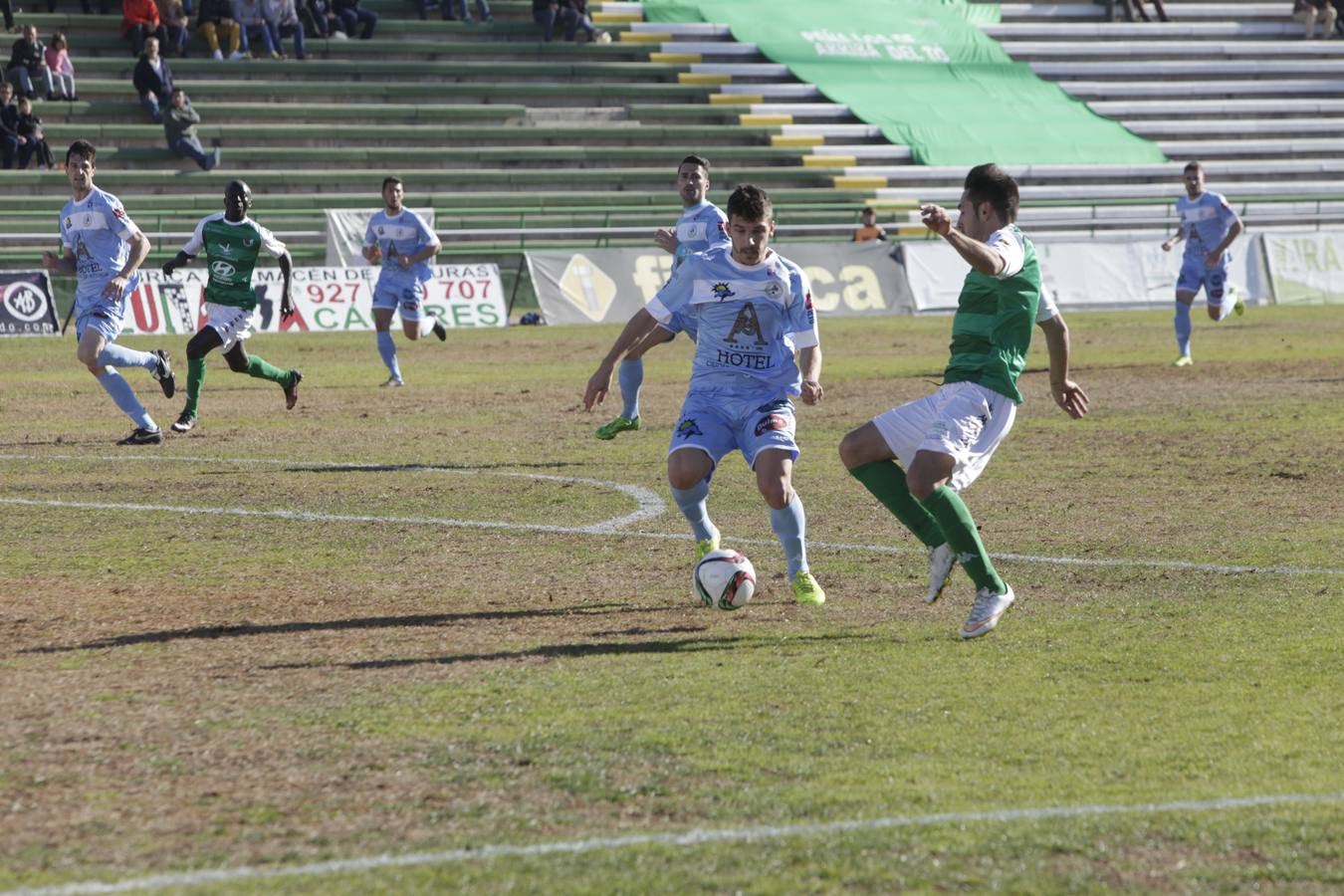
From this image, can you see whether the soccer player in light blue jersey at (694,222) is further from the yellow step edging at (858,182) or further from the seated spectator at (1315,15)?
the seated spectator at (1315,15)

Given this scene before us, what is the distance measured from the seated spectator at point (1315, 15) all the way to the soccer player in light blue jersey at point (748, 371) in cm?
4453

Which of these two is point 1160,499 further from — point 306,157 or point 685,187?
point 306,157

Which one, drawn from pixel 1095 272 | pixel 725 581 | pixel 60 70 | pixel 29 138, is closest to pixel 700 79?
pixel 1095 272

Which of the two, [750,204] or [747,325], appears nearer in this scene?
[750,204]

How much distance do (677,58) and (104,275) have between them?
28.3 m

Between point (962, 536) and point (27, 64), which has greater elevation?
point (27, 64)

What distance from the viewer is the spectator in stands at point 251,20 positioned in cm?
3703

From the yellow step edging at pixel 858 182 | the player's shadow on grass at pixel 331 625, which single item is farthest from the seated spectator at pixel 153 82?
the player's shadow on grass at pixel 331 625

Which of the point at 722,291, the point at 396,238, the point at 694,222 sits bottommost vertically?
the point at 396,238

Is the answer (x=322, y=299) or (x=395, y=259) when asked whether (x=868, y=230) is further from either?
(x=395, y=259)

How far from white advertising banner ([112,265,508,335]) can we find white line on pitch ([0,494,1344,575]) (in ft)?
46.5

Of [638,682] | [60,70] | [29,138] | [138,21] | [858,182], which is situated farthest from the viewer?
[858,182]

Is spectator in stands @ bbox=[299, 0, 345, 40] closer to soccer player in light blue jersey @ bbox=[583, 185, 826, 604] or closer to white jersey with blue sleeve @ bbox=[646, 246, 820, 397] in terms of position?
soccer player in light blue jersey @ bbox=[583, 185, 826, 604]

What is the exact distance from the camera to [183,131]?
33719 millimetres
